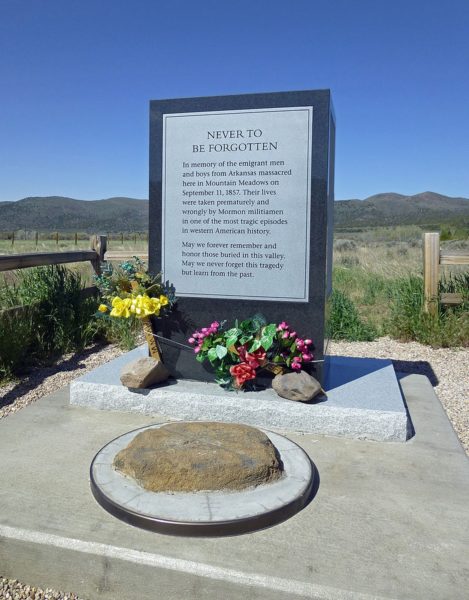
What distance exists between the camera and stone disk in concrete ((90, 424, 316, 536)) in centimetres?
→ 246

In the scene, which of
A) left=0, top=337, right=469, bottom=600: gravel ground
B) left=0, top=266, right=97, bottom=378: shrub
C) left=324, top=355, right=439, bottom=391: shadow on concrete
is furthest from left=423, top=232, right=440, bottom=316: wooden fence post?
left=0, top=266, right=97, bottom=378: shrub

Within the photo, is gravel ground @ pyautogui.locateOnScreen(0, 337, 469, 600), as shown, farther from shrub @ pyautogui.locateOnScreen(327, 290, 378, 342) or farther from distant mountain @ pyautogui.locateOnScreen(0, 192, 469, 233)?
distant mountain @ pyautogui.locateOnScreen(0, 192, 469, 233)

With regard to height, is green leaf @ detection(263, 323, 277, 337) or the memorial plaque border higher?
the memorial plaque border

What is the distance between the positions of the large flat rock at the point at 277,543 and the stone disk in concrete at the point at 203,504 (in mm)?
45

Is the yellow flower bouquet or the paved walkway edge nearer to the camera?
the paved walkway edge

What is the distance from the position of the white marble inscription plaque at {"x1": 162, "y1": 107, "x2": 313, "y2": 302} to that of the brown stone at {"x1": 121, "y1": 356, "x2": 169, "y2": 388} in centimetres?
64

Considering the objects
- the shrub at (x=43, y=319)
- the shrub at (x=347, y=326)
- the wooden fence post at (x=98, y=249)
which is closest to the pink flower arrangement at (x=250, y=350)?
the shrub at (x=43, y=319)

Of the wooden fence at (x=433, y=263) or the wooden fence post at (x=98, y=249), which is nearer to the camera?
the wooden fence at (x=433, y=263)

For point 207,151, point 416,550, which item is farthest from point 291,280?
point 416,550

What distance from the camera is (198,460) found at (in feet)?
9.07

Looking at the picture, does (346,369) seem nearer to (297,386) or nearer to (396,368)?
(297,386)

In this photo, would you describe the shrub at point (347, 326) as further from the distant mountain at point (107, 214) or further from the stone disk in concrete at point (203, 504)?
the distant mountain at point (107, 214)

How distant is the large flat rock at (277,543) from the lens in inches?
87.1

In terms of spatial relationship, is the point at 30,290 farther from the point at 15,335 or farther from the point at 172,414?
the point at 172,414
